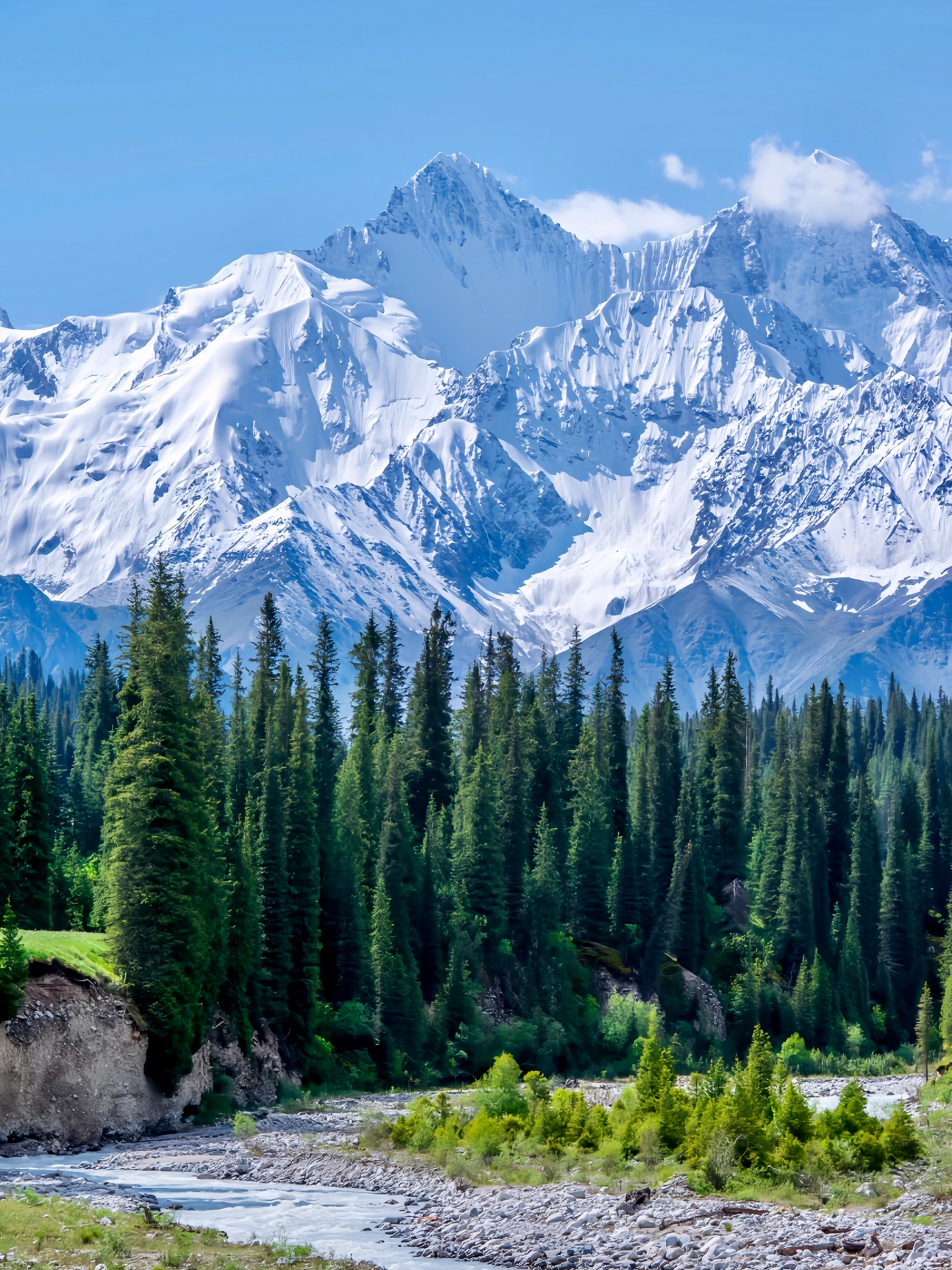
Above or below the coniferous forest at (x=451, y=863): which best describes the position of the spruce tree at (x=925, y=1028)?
below

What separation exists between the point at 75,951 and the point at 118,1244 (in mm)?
22047

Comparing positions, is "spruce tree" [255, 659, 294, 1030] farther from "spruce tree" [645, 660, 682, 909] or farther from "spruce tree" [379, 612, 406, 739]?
"spruce tree" [645, 660, 682, 909]

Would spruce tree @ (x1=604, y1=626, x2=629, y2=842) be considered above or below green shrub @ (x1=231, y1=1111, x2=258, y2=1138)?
above

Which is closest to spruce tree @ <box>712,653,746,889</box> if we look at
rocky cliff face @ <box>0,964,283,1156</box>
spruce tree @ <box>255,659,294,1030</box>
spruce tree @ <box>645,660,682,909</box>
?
spruce tree @ <box>645,660,682,909</box>

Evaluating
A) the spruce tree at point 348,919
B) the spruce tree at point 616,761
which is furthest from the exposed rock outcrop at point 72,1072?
the spruce tree at point 616,761

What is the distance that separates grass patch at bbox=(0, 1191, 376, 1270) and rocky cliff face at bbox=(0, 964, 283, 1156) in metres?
8.94

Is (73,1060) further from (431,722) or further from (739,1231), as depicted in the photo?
(431,722)

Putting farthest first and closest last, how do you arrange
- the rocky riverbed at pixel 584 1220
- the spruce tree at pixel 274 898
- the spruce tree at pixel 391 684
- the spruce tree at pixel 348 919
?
the spruce tree at pixel 391 684 → the spruce tree at pixel 348 919 → the spruce tree at pixel 274 898 → the rocky riverbed at pixel 584 1220

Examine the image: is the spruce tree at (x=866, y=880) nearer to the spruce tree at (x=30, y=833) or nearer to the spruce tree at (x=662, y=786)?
the spruce tree at (x=662, y=786)

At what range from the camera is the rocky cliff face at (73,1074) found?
46.0 meters

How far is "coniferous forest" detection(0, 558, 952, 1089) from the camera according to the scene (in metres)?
60.0

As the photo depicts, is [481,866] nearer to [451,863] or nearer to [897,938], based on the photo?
[451,863]

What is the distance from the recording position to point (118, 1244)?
1287 inches

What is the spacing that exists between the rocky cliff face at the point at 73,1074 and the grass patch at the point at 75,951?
0.70 metres
